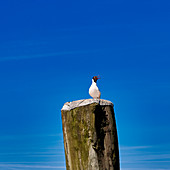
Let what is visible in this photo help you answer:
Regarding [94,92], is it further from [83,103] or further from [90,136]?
[90,136]

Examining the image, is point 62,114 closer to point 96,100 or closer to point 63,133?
point 63,133

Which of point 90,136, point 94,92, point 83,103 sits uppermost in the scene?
point 94,92

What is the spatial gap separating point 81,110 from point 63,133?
26.6 inches

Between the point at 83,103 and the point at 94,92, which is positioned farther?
the point at 94,92

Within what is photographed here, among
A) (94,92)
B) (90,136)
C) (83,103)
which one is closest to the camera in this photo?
(90,136)

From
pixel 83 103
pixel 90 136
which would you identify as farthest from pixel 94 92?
pixel 90 136

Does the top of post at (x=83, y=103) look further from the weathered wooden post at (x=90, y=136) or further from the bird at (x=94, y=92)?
the bird at (x=94, y=92)

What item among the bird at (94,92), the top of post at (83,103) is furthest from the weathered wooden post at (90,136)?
the bird at (94,92)

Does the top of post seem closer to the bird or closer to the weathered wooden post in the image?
the weathered wooden post

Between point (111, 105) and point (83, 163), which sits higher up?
point (111, 105)

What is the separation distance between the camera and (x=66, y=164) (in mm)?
6141

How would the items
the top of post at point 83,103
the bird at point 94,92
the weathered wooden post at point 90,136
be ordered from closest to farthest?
1. the weathered wooden post at point 90,136
2. the top of post at point 83,103
3. the bird at point 94,92

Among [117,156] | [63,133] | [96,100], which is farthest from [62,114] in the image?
[117,156]

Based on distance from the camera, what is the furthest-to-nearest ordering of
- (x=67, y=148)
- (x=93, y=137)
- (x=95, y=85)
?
(x=95, y=85) → (x=67, y=148) → (x=93, y=137)
